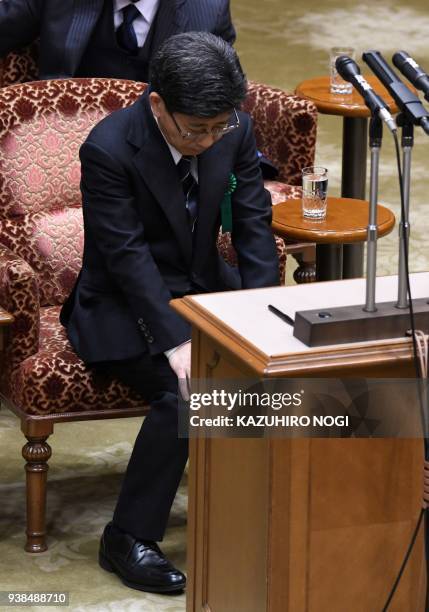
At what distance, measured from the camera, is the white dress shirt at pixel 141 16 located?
4324 mm

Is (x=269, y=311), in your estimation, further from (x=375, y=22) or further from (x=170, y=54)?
(x=375, y=22)

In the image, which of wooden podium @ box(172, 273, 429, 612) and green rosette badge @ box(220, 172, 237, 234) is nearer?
wooden podium @ box(172, 273, 429, 612)

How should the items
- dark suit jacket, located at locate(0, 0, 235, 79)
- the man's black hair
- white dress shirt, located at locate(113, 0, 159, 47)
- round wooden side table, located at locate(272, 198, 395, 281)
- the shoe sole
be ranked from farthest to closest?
white dress shirt, located at locate(113, 0, 159, 47), dark suit jacket, located at locate(0, 0, 235, 79), round wooden side table, located at locate(272, 198, 395, 281), the shoe sole, the man's black hair

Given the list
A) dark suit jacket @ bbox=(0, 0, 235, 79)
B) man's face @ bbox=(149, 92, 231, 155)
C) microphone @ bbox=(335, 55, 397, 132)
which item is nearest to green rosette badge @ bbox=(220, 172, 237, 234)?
man's face @ bbox=(149, 92, 231, 155)

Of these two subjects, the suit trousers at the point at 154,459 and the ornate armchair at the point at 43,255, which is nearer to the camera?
the suit trousers at the point at 154,459

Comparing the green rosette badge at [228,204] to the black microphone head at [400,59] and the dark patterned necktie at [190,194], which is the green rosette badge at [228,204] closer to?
the dark patterned necktie at [190,194]

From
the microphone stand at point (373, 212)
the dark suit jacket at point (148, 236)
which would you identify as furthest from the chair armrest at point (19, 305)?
the microphone stand at point (373, 212)

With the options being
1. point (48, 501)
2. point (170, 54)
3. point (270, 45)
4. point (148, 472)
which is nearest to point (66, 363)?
point (148, 472)

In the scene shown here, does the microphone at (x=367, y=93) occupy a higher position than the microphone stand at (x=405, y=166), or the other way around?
the microphone at (x=367, y=93)

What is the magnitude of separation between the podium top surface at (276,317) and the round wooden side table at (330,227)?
4.22 ft

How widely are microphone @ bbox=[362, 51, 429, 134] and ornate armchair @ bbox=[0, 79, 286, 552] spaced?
4.13ft

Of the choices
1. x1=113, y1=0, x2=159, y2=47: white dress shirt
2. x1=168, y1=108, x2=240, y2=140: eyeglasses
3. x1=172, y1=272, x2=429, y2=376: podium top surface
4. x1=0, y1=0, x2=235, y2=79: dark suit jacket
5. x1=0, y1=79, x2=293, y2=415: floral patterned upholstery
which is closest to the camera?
x1=172, y1=272, x2=429, y2=376: podium top surface

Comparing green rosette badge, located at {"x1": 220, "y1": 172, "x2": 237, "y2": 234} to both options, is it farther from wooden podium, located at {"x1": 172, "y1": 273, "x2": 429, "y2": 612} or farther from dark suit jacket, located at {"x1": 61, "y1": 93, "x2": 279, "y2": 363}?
wooden podium, located at {"x1": 172, "y1": 273, "x2": 429, "y2": 612}

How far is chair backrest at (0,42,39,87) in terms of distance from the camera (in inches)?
172
